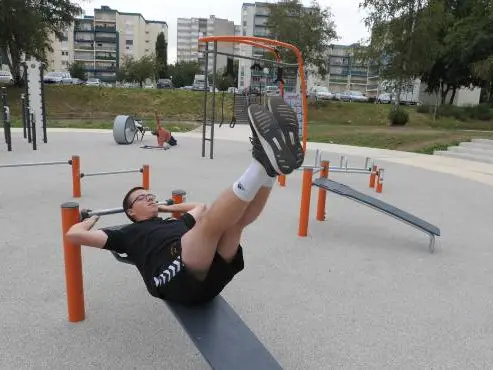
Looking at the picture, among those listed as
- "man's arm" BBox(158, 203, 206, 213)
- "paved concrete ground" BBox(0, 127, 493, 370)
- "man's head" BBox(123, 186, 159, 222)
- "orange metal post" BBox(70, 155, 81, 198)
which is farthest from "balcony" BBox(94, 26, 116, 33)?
"man's head" BBox(123, 186, 159, 222)

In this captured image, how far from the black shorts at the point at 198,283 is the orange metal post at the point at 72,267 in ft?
2.38

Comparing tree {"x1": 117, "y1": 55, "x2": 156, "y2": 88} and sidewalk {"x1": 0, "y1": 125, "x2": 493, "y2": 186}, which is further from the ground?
tree {"x1": 117, "y1": 55, "x2": 156, "y2": 88}

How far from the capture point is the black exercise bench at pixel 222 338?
197 cm

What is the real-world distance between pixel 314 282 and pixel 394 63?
71.9ft

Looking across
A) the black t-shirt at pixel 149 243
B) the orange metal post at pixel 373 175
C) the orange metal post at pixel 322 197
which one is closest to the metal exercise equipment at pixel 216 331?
the black t-shirt at pixel 149 243

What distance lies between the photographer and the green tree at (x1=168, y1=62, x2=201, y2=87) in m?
75.8

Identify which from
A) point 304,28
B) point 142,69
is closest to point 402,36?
point 304,28

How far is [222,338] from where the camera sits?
6.94 ft

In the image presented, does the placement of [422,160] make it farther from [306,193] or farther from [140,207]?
[140,207]

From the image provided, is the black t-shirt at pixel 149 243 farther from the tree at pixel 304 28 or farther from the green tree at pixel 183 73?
the green tree at pixel 183 73

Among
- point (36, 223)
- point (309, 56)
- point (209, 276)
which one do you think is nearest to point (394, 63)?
point (309, 56)

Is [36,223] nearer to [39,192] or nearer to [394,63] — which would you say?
[39,192]

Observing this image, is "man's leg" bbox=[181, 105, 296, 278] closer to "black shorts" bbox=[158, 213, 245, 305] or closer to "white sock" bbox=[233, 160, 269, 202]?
"white sock" bbox=[233, 160, 269, 202]

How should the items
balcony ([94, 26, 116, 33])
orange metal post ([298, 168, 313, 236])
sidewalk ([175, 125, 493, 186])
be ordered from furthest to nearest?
balcony ([94, 26, 116, 33]), sidewalk ([175, 125, 493, 186]), orange metal post ([298, 168, 313, 236])
